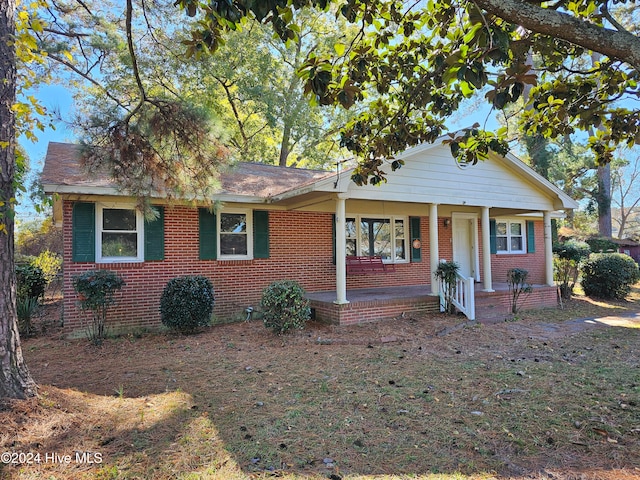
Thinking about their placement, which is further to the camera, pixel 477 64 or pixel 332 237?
pixel 332 237

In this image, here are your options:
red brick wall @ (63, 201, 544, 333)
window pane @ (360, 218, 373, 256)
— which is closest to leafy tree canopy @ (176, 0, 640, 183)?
red brick wall @ (63, 201, 544, 333)

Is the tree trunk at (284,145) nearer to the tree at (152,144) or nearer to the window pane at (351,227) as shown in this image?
the window pane at (351,227)

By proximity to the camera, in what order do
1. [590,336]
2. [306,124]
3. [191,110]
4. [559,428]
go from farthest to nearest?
[306,124], [590,336], [191,110], [559,428]

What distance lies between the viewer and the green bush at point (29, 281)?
812 cm

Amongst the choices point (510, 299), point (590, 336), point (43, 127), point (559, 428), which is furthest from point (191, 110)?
point (510, 299)

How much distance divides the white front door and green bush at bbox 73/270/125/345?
10.2 m

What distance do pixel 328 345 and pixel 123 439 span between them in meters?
3.87

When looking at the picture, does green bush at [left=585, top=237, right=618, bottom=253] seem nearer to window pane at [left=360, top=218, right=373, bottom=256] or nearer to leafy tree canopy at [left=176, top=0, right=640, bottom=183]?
window pane at [left=360, top=218, right=373, bottom=256]

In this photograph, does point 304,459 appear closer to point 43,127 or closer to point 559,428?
point 559,428

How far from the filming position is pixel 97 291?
658 cm

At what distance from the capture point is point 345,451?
10.0 feet

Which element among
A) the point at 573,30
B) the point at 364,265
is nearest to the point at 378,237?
the point at 364,265

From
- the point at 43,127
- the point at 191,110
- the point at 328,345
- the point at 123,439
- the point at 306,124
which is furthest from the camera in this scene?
the point at 306,124

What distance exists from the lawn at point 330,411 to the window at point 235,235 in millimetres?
2851
